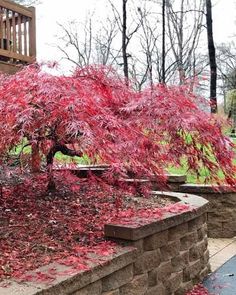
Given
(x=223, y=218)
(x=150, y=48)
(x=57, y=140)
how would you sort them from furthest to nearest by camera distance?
(x=150, y=48)
(x=223, y=218)
(x=57, y=140)

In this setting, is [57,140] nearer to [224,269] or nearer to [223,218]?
[224,269]

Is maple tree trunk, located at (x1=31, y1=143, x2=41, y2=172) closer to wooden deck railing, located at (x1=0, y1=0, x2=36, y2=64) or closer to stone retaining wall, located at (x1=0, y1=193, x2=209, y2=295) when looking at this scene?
stone retaining wall, located at (x1=0, y1=193, x2=209, y2=295)

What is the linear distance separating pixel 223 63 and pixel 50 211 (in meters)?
30.0

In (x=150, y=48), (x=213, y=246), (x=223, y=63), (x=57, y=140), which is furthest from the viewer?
(x=223, y=63)

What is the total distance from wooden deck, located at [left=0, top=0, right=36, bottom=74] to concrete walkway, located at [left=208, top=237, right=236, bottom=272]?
3559 millimetres

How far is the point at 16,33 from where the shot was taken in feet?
21.2

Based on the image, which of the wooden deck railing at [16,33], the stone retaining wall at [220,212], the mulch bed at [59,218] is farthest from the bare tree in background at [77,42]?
the mulch bed at [59,218]

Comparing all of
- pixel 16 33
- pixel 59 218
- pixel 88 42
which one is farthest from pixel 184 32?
pixel 59 218

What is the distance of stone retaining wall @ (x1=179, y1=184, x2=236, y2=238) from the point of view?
5469mm

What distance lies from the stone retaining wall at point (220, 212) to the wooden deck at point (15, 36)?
10.2 feet

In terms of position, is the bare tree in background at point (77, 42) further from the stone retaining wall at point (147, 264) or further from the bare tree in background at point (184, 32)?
the stone retaining wall at point (147, 264)

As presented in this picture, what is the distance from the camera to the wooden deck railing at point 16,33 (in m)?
6.24

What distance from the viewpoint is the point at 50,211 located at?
11.7ft

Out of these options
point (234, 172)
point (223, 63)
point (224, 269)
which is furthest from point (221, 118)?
point (223, 63)
